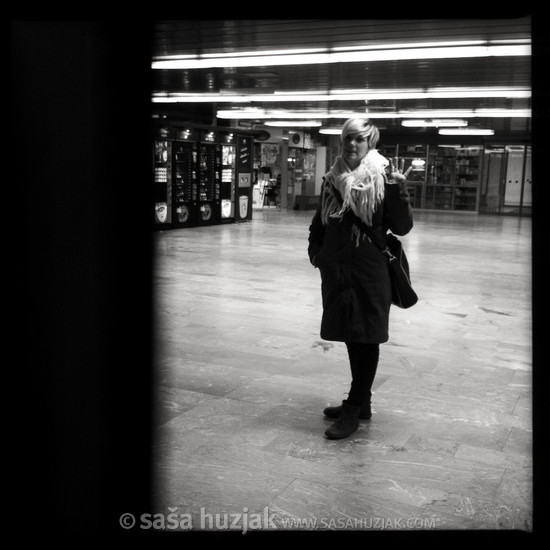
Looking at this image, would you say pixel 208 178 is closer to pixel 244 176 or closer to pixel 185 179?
pixel 185 179

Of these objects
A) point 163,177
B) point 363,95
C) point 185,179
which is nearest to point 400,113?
point 363,95

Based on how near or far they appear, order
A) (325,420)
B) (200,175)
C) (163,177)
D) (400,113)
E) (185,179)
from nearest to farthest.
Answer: (325,420) < (163,177) < (185,179) < (200,175) < (400,113)

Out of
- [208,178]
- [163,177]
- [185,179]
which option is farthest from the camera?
[208,178]

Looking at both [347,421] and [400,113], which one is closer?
[347,421]

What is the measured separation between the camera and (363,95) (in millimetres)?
13812

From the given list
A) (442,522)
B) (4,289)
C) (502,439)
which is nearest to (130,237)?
(4,289)

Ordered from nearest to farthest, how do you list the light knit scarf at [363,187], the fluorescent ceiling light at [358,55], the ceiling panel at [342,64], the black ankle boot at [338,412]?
the light knit scarf at [363,187] → the black ankle boot at [338,412] → the ceiling panel at [342,64] → the fluorescent ceiling light at [358,55]

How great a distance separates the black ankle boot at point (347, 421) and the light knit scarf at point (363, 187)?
3.39 feet

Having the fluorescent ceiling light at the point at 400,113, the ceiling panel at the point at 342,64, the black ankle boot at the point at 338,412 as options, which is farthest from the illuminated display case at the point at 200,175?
the black ankle boot at the point at 338,412

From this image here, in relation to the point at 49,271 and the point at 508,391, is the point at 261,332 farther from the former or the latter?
the point at 49,271

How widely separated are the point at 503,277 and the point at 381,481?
7.31 metres

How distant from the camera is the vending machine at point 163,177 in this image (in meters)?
15.4

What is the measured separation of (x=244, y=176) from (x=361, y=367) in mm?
15471

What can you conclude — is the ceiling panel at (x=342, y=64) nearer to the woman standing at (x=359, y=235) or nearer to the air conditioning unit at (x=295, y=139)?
the woman standing at (x=359, y=235)
